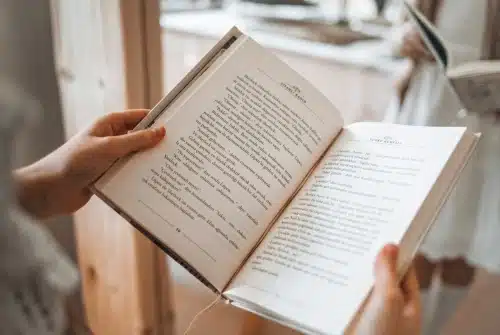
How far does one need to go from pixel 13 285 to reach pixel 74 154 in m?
0.31

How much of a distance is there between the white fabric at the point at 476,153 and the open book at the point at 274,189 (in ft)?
1.85

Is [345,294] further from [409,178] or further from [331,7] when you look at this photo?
[331,7]

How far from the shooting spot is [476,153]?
1.15 m

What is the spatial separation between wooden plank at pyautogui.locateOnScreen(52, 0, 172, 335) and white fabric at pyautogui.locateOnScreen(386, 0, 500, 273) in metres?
0.53

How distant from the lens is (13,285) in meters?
0.29

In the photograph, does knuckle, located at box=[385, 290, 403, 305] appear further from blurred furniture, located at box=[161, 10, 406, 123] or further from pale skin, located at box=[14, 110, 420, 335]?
blurred furniture, located at box=[161, 10, 406, 123]

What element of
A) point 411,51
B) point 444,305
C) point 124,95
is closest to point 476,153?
point 411,51

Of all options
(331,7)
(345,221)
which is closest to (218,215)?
(345,221)

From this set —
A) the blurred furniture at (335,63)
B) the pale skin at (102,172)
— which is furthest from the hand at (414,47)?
the pale skin at (102,172)

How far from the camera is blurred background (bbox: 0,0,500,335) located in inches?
24.6

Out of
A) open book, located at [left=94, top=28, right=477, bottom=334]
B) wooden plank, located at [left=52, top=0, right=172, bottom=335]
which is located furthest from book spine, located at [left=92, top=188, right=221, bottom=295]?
wooden plank, located at [left=52, top=0, right=172, bottom=335]

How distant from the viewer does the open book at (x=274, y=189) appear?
52 centimetres

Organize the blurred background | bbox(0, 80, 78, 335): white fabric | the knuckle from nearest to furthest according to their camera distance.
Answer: bbox(0, 80, 78, 335): white fabric, the knuckle, the blurred background

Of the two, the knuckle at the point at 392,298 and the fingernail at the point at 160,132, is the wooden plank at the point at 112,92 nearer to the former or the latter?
the fingernail at the point at 160,132
